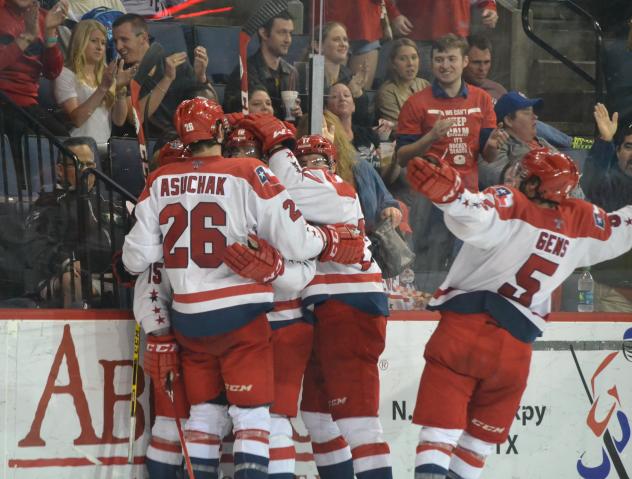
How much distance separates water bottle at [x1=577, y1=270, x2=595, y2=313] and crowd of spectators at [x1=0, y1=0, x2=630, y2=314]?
0.36 metres

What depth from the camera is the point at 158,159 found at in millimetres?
3906

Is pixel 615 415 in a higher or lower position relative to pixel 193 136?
lower

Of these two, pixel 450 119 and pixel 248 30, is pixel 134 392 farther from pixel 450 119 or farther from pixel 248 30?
pixel 450 119

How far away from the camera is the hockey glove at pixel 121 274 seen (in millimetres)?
3764

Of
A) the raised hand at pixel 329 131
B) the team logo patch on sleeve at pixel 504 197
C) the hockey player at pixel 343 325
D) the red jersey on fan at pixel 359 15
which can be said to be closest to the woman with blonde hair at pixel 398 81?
the red jersey on fan at pixel 359 15

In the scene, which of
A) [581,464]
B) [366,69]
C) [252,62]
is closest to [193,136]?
[252,62]

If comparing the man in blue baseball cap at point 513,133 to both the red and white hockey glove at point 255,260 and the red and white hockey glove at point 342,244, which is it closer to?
the red and white hockey glove at point 342,244

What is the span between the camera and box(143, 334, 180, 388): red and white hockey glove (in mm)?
3465

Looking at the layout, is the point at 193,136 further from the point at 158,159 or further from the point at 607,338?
the point at 607,338

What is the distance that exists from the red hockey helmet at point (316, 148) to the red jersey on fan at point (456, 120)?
0.59m

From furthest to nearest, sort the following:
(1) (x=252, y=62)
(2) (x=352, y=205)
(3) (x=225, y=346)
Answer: (1) (x=252, y=62), (2) (x=352, y=205), (3) (x=225, y=346)

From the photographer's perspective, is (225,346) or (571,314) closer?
(225,346)

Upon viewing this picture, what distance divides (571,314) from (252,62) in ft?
5.60

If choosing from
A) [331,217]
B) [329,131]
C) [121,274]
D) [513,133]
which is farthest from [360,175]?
[121,274]
